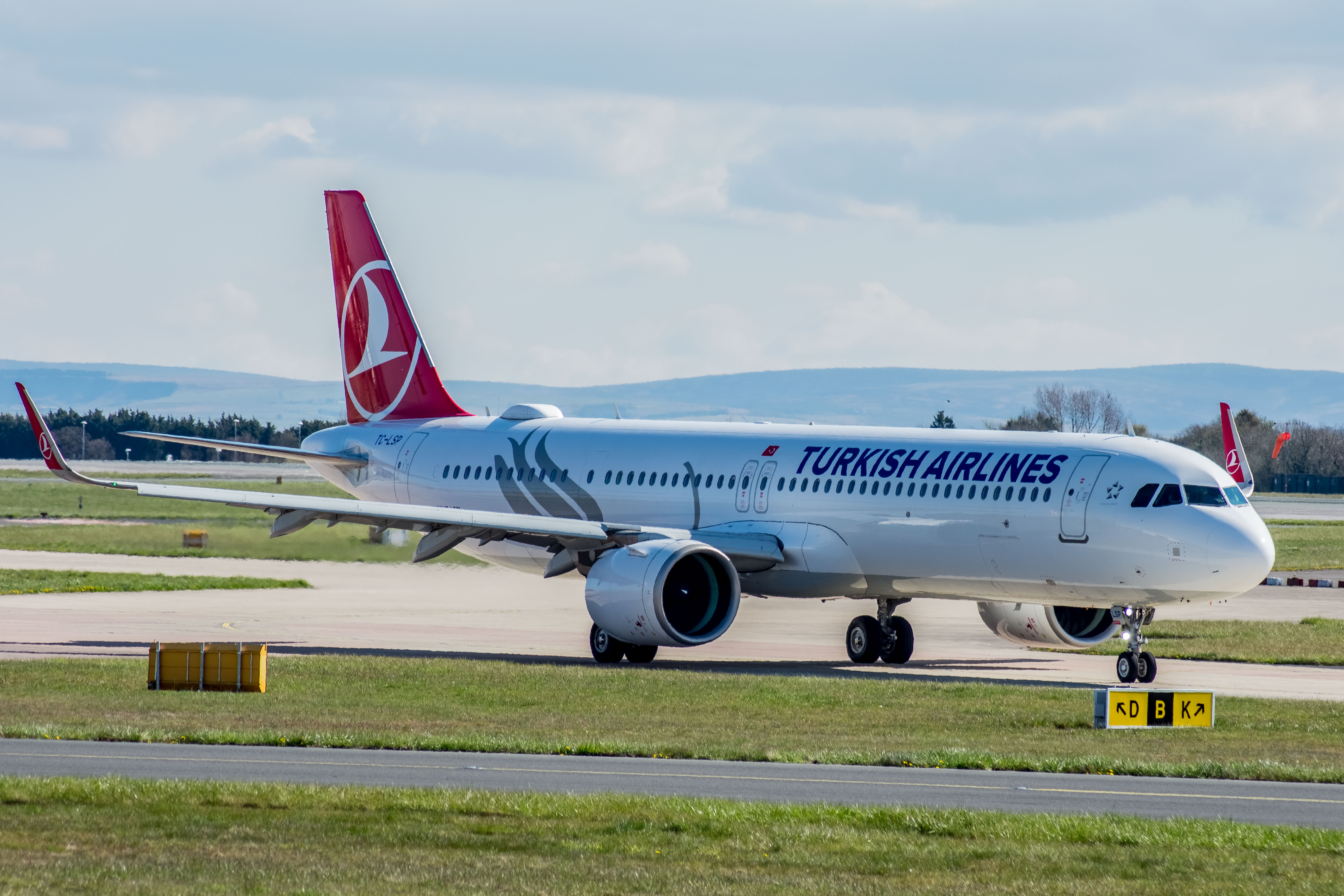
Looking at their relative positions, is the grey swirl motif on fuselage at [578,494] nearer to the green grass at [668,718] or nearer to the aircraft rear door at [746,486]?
the aircraft rear door at [746,486]

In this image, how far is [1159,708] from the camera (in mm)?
24062

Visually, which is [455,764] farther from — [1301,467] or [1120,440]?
[1301,467]

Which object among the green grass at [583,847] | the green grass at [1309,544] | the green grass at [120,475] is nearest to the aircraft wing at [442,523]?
the green grass at [583,847]

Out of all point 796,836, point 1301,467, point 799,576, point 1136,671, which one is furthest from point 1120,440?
point 1301,467

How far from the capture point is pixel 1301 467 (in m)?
187

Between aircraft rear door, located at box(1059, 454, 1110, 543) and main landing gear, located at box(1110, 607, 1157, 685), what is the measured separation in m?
1.54

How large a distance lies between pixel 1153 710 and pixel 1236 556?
5843mm

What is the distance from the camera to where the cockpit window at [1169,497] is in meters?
29.7

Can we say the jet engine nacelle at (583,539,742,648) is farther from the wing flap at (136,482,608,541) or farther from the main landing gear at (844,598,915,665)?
the main landing gear at (844,598,915,665)

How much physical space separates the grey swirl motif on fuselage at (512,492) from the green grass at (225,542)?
15.7ft

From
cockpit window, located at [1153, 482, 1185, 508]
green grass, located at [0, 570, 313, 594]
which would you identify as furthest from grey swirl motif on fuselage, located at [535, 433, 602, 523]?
green grass, located at [0, 570, 313, 594]

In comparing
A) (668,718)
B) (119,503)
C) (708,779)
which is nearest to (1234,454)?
(668,718)

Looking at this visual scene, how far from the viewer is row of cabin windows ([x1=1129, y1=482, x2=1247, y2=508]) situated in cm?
2969

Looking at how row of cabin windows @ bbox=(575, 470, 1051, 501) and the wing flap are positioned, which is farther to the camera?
the wing flap
